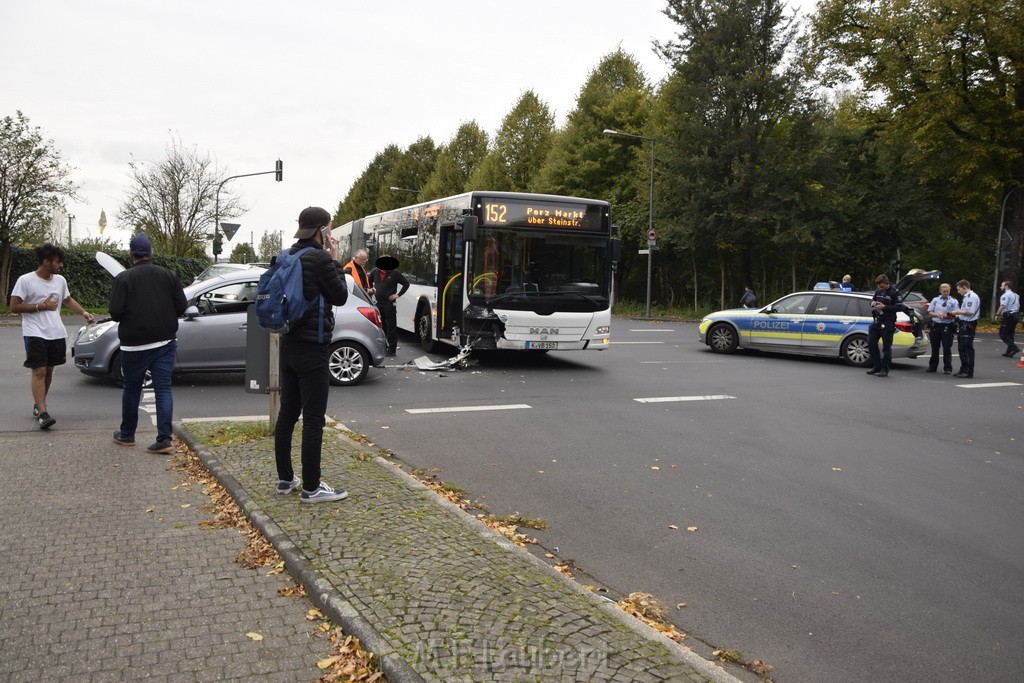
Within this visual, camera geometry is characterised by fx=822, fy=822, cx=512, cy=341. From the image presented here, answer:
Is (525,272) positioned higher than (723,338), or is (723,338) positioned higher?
(525,272)

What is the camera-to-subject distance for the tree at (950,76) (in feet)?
94.6

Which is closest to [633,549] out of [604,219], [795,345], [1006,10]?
[604,219]

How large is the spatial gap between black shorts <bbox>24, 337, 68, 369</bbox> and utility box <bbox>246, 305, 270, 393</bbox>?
2.06 meters

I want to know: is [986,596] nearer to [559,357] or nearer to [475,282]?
[475,282]

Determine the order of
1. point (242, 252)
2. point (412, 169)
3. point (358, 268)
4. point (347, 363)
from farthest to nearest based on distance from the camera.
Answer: point (242, 252) < point (412, 169) < point (358, 268) < point (347, 363)

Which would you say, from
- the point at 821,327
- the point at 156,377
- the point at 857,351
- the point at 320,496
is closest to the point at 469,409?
the point at 156,377

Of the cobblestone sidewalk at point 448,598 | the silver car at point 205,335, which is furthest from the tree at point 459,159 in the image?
the cobblestone sidewalk at point 448,598

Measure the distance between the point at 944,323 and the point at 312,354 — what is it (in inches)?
559

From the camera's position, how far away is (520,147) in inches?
2135

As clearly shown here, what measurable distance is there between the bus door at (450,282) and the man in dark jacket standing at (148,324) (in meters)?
6.86

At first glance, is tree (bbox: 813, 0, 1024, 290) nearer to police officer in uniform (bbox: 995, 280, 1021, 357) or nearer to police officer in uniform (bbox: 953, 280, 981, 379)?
police officer in uniform (bbox: 995, 280, 1021, 357)

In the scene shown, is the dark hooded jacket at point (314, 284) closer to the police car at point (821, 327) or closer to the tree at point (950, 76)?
the police car at point (821, 327)

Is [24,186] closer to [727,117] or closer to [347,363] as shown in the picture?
[347,363]

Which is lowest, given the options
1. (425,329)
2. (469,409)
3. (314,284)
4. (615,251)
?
(469,409)
